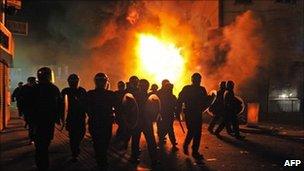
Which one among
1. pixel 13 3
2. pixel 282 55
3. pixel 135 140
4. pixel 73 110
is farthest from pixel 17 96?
pixel 282 55

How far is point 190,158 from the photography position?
9719mm

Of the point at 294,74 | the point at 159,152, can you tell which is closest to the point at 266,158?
the point at 159,152

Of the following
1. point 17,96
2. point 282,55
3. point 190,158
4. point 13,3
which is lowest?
point 190,158

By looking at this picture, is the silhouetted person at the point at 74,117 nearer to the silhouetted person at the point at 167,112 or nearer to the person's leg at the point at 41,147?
the person's leg at the point at 41,147

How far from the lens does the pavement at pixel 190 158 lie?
28.9 feet

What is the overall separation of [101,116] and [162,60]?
20.7 metres

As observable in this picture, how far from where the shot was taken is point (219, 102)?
48.2ft

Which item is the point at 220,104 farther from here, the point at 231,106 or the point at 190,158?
the point at 190,158

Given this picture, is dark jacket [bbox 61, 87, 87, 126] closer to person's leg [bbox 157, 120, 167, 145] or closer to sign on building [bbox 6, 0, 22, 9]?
person's leg [bbox 157, 120, 167, 145]

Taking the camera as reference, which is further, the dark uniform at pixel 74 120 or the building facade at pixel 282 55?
the building facade at pixel 282 55

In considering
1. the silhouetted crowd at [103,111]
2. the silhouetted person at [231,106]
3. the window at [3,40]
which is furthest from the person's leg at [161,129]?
the window at [3,40]

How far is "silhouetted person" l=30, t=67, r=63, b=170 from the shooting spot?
711cm

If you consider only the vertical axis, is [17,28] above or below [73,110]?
above

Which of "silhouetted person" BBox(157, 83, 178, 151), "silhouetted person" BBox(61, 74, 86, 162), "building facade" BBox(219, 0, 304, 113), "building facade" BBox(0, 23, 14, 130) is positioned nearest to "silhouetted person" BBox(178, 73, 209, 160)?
"silhouetted person" BBox(157, 83, 178, 151)
